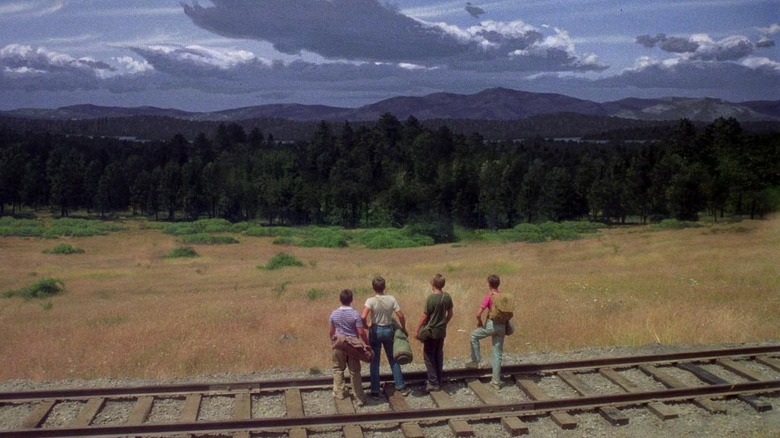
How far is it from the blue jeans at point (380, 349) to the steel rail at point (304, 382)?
0.50 metres

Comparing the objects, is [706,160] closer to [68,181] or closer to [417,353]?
[417,353]

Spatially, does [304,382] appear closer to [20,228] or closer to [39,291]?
[39,291]

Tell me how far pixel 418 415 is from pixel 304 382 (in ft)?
6.44

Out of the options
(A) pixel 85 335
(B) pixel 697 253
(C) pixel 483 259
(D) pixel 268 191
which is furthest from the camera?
(D) pixel 268 191

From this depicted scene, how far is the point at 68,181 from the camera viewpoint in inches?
3617

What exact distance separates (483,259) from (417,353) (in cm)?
2408

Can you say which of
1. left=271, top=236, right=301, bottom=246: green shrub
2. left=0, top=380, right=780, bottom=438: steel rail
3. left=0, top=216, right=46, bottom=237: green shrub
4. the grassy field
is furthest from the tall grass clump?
left=0, top=216, right=46, bottom=237: green shrub

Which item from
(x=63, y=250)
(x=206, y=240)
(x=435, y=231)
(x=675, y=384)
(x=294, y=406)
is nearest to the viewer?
(x=294, y=406)

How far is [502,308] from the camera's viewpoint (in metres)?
9.95

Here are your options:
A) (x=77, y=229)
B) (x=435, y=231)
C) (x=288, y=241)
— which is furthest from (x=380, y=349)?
(x=77, y=229)

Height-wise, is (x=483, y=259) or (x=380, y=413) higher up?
(x=380, y=413)

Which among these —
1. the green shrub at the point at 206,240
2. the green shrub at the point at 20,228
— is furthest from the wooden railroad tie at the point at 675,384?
the green shrub at the point at 20,228

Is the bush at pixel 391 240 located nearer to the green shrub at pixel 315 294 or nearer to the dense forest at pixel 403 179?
the dense forest at pixel 403 179

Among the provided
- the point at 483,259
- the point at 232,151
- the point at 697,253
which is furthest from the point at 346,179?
the point at 697,253
